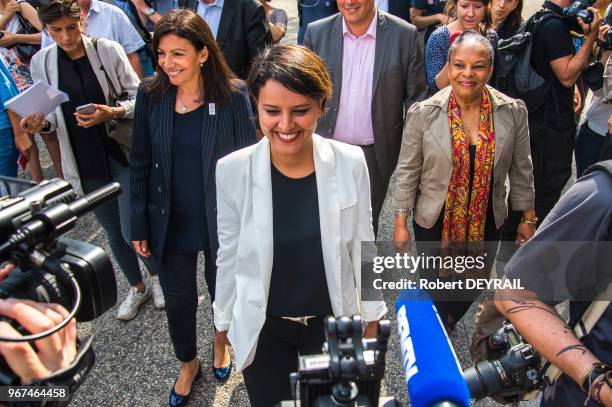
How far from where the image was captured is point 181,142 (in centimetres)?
258

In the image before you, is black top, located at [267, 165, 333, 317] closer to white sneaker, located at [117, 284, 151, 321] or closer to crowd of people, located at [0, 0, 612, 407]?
crowd of people, located at [0, 0, 612, 407]

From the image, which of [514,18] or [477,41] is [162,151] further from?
[514,18]

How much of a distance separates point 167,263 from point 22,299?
143 cm

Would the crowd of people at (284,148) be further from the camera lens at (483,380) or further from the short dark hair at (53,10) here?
the camera lens at (483,380)

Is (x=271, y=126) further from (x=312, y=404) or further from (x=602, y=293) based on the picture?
(x=602, y=293)

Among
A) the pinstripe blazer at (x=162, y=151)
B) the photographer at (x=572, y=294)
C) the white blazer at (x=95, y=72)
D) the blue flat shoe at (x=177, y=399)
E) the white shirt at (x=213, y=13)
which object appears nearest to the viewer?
the photographer at (x=572, y=294)

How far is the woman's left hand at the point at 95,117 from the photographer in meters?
2.99

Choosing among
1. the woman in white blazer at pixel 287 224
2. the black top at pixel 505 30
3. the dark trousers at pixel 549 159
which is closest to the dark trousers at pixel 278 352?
the woman in white blazer at pixel 287 224

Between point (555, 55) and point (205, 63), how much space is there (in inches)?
91.2

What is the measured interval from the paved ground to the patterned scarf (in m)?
0.82

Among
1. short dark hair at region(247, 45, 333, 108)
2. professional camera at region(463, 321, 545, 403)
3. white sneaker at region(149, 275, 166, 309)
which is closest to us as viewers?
professional camera at region(463, 321, 545, 403)

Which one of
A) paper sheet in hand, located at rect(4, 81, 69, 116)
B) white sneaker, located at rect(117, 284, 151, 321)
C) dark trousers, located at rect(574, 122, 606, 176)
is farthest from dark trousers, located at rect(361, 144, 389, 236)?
paper sheet in hand, located at rect(4, 81, 69, 116)

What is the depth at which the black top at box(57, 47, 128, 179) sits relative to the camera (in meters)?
3.11

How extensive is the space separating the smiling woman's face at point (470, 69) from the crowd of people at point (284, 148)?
0.01m
